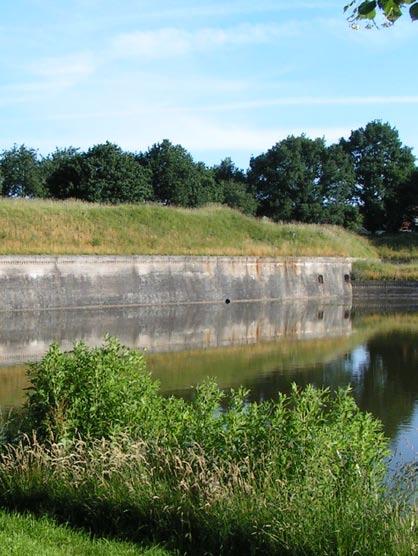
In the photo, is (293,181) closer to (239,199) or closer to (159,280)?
(239,199)

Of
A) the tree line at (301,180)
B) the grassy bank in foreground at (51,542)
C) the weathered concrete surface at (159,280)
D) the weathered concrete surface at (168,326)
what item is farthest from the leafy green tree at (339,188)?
the grassy bank in foreground at (51,542)

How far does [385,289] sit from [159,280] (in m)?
13.9

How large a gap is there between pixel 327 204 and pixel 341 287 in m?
18.5

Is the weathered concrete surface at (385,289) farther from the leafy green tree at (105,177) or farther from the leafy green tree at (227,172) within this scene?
the leafy green tree at (227,172)

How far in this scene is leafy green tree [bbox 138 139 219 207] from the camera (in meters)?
54.7

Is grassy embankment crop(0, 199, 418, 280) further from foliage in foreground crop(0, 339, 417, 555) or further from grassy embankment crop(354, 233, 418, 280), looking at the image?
foliage in foreground crop(0, 339, 417, 555)

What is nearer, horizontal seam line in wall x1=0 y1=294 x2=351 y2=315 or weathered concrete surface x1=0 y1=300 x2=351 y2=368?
weathered concrete surface x1=0 y1=300 x2=351 y2=368

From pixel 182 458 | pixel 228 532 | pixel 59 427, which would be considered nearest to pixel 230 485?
pixel 228 532

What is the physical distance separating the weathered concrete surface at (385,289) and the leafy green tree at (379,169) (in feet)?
57.8

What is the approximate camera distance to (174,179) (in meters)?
54.8

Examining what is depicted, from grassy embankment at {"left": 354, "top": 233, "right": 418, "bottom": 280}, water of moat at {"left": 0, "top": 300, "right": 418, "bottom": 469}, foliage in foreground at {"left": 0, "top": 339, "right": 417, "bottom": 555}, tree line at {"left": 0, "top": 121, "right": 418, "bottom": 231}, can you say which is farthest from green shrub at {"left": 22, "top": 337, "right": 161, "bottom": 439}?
tree line at {"left": 0, "top": 121, "right": 418, "bottom": 231}

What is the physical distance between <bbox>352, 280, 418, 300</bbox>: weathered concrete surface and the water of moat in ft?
22.2

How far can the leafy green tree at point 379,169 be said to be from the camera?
60.9 m

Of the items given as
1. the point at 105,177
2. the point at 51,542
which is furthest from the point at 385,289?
the point at 51,542
